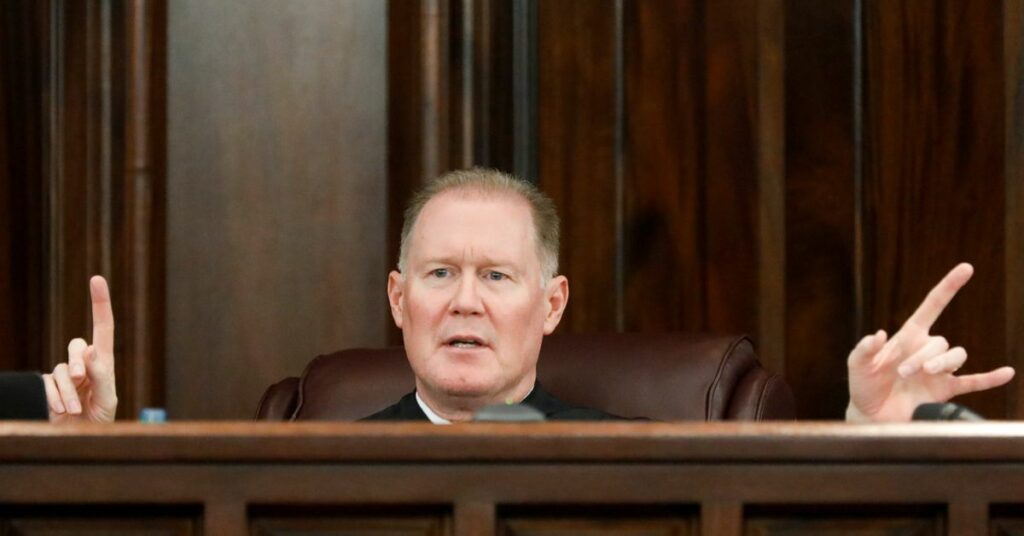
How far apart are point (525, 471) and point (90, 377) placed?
40.4 inches

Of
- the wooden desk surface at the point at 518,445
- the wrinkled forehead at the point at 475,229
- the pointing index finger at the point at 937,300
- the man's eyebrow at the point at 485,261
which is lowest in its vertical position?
the wooden desk surface at the point at 518,445

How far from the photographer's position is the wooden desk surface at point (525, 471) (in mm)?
979

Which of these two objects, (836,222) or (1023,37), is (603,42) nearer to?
(836,222)

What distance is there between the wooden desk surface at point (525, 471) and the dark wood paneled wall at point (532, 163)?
1603 millimetres

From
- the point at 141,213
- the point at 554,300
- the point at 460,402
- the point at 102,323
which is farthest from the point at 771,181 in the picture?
the point at 102,323

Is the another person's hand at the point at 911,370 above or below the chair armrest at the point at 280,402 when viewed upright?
above

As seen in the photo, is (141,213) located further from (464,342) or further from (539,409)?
(539,409)

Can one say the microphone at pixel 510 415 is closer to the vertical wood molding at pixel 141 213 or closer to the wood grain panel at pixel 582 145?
the wood grain panel at pixel 582 145

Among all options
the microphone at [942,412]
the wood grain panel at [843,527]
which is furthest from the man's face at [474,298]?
the wood grain panel at [843,527]

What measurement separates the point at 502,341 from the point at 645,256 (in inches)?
26.3

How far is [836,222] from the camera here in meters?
2.59

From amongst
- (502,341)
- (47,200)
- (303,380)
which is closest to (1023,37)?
(502,341)

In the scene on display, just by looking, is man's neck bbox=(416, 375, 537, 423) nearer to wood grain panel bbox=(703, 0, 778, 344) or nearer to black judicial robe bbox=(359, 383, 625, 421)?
black judicial robe bbox=(359, 383, 625, 421)

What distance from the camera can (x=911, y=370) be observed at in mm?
1643
